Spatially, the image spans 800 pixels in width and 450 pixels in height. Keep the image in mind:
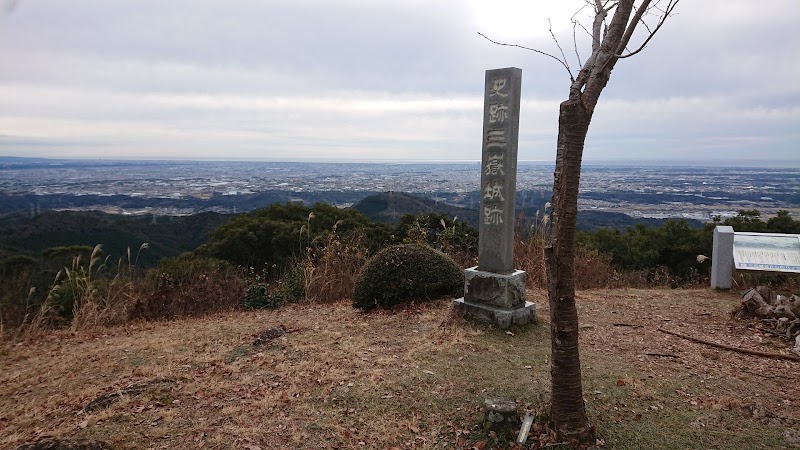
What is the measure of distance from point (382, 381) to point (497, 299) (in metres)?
1.92

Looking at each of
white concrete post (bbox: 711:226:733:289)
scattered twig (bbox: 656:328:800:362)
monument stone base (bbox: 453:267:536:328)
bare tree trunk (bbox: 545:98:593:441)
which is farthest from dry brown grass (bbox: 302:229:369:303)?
white concrete post (bbox: 711:226:733:289)

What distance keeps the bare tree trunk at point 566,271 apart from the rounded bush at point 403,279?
3.42m

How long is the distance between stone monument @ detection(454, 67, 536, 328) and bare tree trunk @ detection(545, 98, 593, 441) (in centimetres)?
232

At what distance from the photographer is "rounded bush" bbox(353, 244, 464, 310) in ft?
20.4

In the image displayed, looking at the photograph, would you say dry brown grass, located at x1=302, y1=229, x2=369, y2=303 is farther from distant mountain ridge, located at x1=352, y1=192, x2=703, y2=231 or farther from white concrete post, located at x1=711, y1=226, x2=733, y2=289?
white concrete post, located at x1=711, y1=226, x2=733, y2=289

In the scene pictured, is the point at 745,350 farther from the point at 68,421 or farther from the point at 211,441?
the point at 68,421

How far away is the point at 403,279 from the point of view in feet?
20.5

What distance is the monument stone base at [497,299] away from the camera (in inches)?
209

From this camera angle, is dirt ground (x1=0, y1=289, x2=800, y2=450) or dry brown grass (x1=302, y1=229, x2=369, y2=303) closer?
dirt ground (x1=0, y1=289, x2=800, y2=450)

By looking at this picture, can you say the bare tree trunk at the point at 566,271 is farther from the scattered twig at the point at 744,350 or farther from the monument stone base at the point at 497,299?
the scattered twig at the point at 744,350

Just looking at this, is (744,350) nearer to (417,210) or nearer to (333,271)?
(333,271)

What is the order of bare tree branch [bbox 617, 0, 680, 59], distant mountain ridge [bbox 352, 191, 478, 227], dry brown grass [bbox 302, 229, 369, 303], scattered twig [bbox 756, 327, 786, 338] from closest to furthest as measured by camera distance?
bare tree branch [bbox 617, 0, 680, 59]
scattered twig [bbox 756, 327, 786, 338]
dry brown grass [bbox 302, 229, 369, 303]
distant mountain ridge [bbox 352, 191, 478, 227]

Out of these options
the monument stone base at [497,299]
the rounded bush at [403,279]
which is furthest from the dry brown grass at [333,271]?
the monument stone base at [497,299]

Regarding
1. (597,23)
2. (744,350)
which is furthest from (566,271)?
(744,350)
